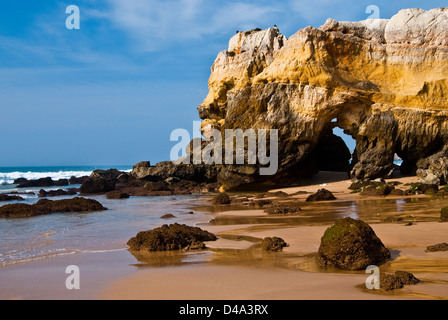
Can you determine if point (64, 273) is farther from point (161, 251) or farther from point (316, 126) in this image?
point (316, 126)

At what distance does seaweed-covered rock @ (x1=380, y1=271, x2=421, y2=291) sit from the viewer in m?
4.05

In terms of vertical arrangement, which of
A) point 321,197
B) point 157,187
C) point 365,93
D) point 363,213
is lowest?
point 363,213

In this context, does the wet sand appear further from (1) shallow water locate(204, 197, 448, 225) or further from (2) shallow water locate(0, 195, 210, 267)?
(2) shallow water locate(0, 195, 210, 267)

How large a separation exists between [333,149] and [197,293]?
75.6 ft

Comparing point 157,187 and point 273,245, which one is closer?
point 273,245

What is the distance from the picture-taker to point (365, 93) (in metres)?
18.6

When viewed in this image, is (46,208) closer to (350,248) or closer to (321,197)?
(321,197)

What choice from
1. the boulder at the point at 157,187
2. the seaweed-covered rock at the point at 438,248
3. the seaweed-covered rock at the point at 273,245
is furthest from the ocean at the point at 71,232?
the boulder at the point at 157,187

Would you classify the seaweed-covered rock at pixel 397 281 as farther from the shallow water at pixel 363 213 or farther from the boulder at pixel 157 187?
the boulder at pixel 157 187

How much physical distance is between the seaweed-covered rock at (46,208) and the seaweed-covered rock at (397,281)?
38.1ft

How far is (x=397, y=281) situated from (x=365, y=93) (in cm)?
1592

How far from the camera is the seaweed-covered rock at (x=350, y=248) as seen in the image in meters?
4.96

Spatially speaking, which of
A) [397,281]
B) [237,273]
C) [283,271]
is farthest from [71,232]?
[397,281]

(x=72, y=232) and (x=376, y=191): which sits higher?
(x=376, y=191)
